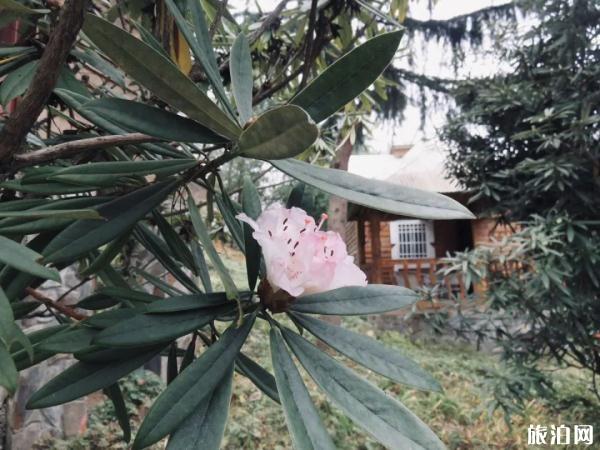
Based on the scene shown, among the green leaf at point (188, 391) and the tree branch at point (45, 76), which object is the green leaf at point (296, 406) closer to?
the green leaf at point (188, 391)

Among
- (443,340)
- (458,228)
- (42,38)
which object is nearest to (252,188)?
(42,38)

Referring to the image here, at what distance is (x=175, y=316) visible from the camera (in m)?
0.39

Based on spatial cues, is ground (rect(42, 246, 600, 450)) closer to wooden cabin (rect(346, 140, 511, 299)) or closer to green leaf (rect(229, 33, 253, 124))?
wooden cabin (rect(346, 140, 511, 299))

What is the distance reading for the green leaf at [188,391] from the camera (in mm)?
→ 329

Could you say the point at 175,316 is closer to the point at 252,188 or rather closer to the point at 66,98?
the point at 252,188

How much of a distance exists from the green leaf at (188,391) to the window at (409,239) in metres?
8.16

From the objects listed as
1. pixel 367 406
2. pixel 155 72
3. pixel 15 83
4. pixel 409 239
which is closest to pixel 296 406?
pixel 367 406

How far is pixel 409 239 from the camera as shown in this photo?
8.55 meters

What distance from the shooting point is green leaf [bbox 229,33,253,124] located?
37 centimetres

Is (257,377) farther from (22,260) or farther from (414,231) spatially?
(414,231)

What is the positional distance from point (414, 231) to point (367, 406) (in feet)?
27.9

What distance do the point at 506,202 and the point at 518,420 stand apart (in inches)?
57.8

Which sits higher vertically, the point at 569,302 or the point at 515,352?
the point at 569,302

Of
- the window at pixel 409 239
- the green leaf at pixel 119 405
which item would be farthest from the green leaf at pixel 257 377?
the window at pixel 409 239
